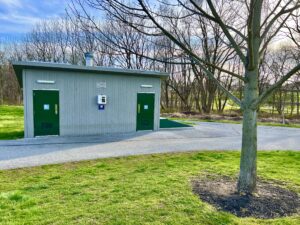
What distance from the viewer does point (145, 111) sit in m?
13.6

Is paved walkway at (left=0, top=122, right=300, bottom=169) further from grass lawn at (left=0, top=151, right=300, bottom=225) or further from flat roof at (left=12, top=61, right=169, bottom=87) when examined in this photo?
flat roof at (left=12, top=61, right=169, bottom=87)

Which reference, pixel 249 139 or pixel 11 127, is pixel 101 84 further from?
pixel 249 139

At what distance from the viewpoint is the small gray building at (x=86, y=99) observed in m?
10.8

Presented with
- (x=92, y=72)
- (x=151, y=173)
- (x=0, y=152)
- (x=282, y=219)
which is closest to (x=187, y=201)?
(x=282, y=219)

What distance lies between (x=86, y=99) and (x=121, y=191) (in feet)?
Answer: 26.1

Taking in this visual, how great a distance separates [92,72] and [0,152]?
5251 millimetres

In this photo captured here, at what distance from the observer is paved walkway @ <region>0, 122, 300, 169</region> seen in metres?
7.86

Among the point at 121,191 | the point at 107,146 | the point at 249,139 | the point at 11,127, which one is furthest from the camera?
the point at 11,127

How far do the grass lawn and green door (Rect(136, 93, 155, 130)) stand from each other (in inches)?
227

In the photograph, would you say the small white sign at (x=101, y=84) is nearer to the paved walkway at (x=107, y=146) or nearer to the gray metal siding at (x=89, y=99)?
the gray metal siding at (x=89, y=99)

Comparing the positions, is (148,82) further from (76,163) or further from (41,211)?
(41,211)

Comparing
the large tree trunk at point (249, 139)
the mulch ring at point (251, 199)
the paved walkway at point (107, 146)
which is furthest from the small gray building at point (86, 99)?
the large tree trunk at point (249, 139)

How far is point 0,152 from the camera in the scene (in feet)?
27.7

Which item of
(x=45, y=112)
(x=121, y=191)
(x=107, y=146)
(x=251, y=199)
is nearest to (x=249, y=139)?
(x=251, y=199)
